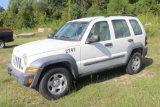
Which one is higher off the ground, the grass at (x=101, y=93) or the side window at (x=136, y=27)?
the side window at (x=136, y=27)

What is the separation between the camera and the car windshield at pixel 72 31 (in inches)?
219

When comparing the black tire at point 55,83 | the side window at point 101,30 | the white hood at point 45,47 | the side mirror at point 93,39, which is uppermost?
the side window at point 101,30

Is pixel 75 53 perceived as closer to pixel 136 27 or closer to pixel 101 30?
pixel 101 30

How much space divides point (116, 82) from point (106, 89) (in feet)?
2.26

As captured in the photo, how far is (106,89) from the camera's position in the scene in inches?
216

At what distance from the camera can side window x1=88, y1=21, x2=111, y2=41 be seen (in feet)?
18.8

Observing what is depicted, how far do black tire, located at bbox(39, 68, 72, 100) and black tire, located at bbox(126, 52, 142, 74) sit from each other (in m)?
2.14

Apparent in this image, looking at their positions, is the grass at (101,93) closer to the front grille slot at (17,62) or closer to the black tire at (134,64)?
the black tire at (134,64)

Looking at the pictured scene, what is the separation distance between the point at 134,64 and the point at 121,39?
42.4 inches

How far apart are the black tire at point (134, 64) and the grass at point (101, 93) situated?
16 cm

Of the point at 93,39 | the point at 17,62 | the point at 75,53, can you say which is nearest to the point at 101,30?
the point at 93,39

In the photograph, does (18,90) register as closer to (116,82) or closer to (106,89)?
(106,89)

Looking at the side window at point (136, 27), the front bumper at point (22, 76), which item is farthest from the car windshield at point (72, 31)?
the side window at point (136, 27)

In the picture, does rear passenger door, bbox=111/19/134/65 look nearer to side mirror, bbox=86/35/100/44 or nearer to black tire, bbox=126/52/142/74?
black tire, bbox=126/52/142/74
